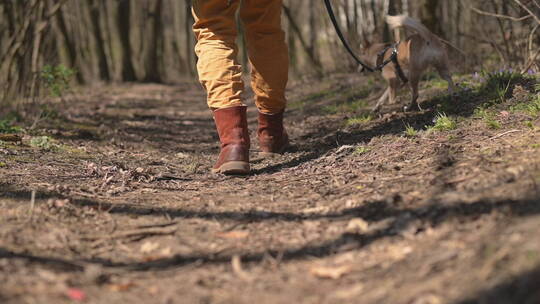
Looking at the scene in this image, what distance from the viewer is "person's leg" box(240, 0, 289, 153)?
4156 millimetres

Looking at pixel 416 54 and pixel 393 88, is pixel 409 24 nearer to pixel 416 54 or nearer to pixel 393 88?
pixel 416 54

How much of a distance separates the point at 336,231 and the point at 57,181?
6.00 feet

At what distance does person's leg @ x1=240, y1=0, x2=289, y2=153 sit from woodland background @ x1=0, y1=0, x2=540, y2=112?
80.2 inches

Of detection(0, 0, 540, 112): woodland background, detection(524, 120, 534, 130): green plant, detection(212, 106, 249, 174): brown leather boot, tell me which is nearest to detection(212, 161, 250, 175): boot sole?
detection(212, 106, 249, 174): brown leather boot

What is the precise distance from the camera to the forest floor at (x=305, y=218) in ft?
6.23

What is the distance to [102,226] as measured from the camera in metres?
2.67

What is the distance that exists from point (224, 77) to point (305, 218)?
1.37 metres

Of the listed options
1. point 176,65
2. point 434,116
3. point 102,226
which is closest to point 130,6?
point 176,65

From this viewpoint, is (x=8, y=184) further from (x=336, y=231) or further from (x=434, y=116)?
(x=434, y=116)

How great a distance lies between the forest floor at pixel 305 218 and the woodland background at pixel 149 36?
167 centimetres

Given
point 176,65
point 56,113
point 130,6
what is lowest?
point 176,65

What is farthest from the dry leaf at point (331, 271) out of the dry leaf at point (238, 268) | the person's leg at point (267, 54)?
the person's leg at point (267, 54)

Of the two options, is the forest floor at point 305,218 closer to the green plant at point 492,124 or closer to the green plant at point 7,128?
the green plant at point 492,124

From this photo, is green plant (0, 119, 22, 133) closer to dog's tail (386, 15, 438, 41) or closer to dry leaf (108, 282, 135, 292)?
dog's tail (386, 15, 438, 41)
